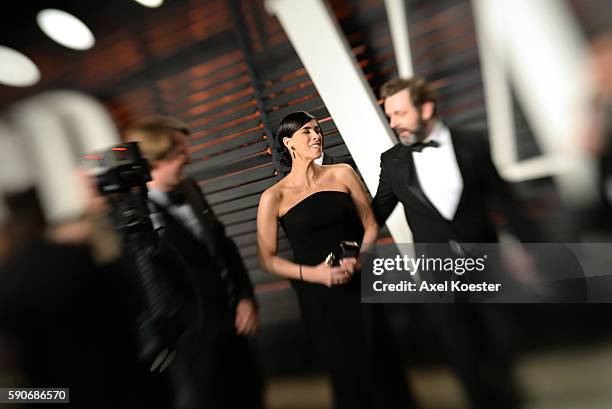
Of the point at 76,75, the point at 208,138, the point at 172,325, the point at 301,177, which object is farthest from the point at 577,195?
the point at 76,75

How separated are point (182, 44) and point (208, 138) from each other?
1.15ft

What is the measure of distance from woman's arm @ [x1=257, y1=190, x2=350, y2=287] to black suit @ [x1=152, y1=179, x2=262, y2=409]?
97 mm

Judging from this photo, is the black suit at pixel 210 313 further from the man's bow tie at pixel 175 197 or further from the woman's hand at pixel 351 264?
the woman's hand at pixel 351 264

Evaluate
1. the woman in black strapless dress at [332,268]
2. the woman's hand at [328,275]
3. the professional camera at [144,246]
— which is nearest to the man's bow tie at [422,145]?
the woman in black strapless dress at [332,268]

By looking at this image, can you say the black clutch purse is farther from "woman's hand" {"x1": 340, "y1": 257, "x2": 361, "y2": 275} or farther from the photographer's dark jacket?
the photographer's dark jacket

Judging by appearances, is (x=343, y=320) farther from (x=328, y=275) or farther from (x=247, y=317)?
(x=247, y=317)

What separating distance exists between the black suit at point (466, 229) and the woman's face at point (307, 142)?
0.21 meters

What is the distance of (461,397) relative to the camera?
1.39 meters

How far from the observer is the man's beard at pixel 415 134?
1.36 metres

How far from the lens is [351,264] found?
1.42m

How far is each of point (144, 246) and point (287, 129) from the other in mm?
632

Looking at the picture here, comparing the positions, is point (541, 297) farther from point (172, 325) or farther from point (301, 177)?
point (172, 325)

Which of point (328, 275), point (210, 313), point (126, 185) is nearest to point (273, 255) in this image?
point (328, 275)

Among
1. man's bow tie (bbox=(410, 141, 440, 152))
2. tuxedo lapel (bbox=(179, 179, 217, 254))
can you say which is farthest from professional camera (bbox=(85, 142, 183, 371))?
man's bow tie (bbox=(410, 141, 440, 152))
